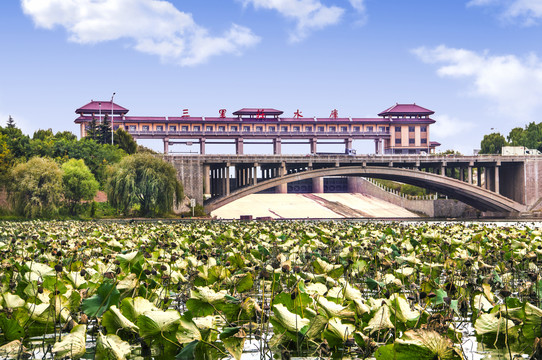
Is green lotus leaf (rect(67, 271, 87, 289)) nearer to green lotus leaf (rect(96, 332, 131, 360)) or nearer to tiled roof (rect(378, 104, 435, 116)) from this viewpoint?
green lotus leaf (rect(96, 332, 131, 360))

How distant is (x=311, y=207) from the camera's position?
91.2 meters

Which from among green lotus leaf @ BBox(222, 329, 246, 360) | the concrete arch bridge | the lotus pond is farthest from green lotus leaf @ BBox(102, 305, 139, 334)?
the concrete arch bridge

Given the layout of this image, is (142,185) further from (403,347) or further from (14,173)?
(403,347)

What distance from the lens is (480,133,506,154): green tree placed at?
407 ft

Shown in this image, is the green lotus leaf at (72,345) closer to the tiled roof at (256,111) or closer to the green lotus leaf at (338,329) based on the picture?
the green lotus leaf at (338,329)

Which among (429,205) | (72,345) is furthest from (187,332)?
(429,205)

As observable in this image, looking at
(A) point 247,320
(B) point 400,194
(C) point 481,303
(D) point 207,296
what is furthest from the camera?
(B) point 400,194

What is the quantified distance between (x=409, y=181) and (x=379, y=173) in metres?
5.67

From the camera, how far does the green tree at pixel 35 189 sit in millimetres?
52750

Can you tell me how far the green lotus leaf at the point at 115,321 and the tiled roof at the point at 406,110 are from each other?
12469 centimetres

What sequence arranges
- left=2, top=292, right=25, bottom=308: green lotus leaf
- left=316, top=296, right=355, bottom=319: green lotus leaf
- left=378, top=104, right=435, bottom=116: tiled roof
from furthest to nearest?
left=378, top=104, right=435, bottom=116: tiled roof, left=2, top=292, right=25, bottom=308: green lotus leaf, left=316, top=296, right=355, bottom=319: green lotus leaf

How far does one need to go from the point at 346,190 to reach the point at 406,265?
350ft

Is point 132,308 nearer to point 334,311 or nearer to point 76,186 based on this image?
point 334,311

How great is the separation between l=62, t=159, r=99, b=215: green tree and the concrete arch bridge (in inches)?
368
